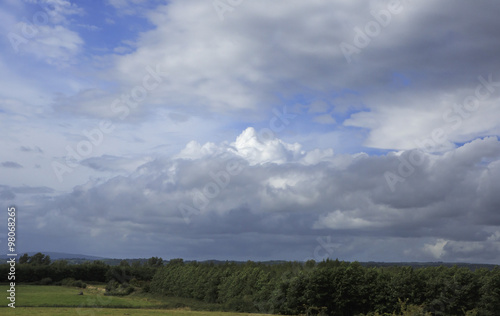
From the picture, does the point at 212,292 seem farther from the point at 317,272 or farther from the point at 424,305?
the point at 424,305

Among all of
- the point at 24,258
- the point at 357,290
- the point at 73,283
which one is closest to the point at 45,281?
the point at 73,283

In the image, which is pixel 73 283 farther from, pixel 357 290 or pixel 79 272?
pixel 357 290

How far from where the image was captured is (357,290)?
132 ft

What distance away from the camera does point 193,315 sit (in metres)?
38.6

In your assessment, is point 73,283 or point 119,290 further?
point 73,283

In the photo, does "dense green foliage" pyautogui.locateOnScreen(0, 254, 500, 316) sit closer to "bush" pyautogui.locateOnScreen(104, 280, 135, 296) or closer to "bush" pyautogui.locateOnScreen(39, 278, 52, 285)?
"bush" pyautogui.locateOnScreen(104, 280, 135, 296)

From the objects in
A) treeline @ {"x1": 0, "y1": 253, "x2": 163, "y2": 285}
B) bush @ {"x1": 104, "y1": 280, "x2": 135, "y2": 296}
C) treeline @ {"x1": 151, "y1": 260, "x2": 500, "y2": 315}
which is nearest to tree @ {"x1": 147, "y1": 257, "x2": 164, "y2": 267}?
treeline @ {"x1": 0, "y1": 253, "x2": 163, "y2": 285}

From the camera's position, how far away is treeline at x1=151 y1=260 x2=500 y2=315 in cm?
3466

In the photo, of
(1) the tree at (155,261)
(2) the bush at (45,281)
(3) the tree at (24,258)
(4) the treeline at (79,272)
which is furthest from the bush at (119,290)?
(3) the tree at (24,258)

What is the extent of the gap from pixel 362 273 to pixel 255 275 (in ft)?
47.0

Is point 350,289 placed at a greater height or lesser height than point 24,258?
greater

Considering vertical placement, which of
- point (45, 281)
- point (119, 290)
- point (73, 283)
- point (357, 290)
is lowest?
point (119, 290)

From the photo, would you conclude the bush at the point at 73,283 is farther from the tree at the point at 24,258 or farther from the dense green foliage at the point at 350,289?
the dense green foliage at the point at 350,289

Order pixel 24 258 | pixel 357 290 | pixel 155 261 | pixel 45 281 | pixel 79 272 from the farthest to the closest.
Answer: pixel 155 261 → pixel 24 258 → pixel 79 272 → pixel 45 281 → pixel 357 290
